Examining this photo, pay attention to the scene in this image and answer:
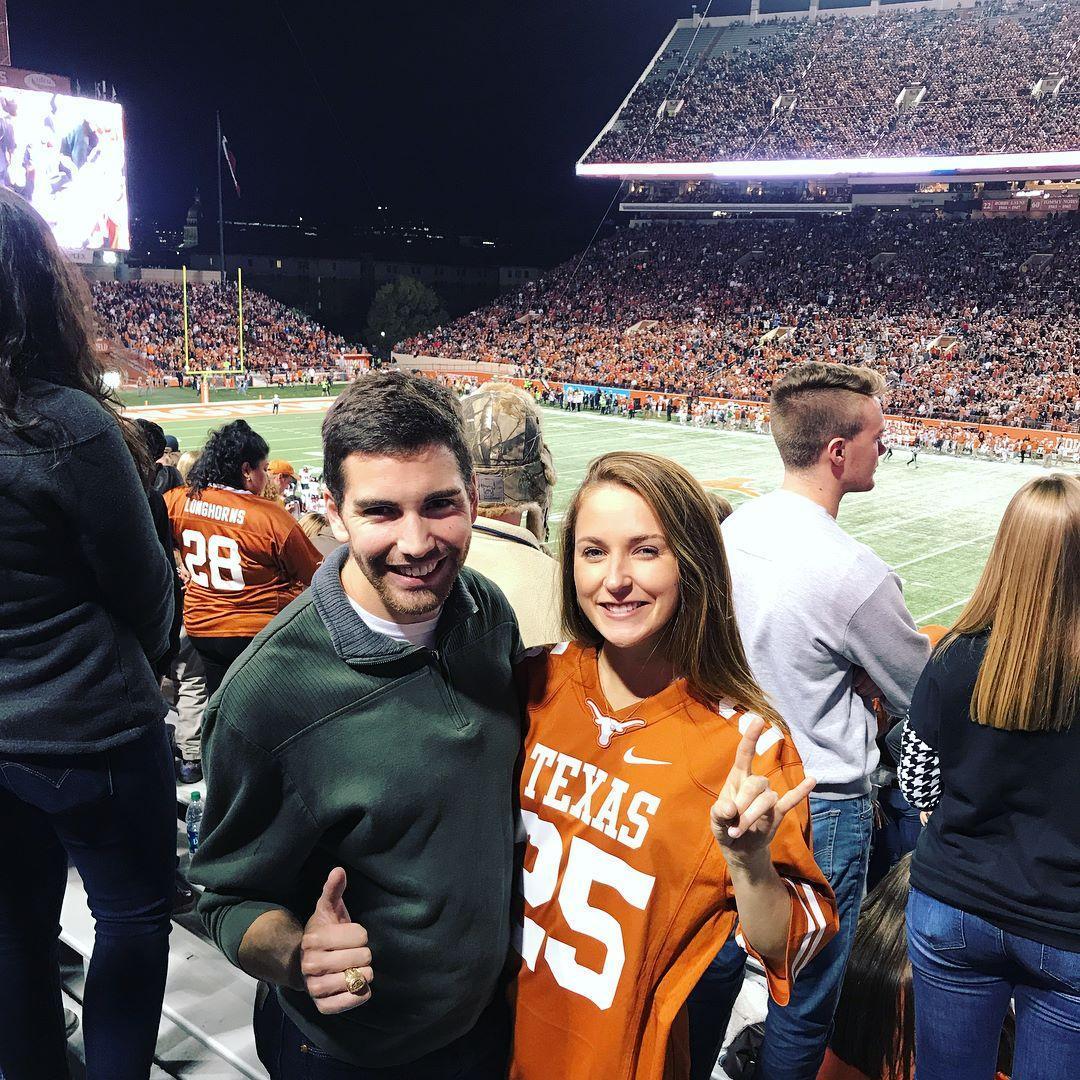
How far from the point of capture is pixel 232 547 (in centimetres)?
404

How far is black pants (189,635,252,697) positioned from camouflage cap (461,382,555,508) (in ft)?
6.71

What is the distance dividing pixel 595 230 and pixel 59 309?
62534mm

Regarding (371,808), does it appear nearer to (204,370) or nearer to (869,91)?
(204,370)

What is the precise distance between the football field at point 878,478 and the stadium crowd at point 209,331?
29.8 ft

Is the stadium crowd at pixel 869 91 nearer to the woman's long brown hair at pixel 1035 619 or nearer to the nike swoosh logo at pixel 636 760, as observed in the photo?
the woman's long brown hair at pixel 1035 619

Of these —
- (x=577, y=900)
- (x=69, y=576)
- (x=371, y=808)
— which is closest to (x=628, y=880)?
(x=577, y=900)

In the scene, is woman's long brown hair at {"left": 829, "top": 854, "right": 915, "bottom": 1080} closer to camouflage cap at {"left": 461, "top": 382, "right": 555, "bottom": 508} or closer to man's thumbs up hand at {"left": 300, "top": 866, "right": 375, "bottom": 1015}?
man's thumbs up hand at {"left": 300, "top": 866, "right": 375, "bottom": 1015}

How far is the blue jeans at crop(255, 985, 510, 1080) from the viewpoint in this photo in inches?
63.0

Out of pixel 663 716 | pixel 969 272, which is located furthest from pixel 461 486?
pixel 969 272

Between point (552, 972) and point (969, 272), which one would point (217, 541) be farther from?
point (969, 272)

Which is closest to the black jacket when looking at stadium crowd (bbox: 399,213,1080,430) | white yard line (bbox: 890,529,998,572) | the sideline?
white yard line (bbox: 890,529,998,572)

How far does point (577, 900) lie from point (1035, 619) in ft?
3.61

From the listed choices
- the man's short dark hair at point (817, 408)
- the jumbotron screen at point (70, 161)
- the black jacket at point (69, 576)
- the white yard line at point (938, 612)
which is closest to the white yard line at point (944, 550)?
the white yard line at point (938, 612)

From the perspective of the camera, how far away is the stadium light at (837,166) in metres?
37.6
